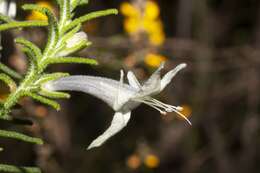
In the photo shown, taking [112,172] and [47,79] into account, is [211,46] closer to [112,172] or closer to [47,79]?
[112,172]

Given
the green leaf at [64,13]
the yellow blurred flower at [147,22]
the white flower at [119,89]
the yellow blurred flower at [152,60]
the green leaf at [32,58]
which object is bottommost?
the yellow blurred flower at [152,60]

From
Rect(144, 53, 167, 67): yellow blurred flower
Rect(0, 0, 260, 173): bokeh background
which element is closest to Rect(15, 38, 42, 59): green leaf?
Rect(144, 53, 167, 67): yellow blurred flower

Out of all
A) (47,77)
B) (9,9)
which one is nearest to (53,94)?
(47,77)

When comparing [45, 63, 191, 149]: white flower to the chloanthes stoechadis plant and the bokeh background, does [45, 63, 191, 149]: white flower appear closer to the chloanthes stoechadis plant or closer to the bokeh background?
the chloanthes stoechadis plant

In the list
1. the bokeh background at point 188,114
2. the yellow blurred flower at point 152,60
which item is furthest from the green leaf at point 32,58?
the bokeh background at point 188,114

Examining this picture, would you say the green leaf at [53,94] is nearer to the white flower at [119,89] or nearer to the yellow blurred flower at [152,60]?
the white flower at [119,89]

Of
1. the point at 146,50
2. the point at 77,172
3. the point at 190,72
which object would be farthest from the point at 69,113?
the point at 146,50

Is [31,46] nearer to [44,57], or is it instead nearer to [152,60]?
[44,57]

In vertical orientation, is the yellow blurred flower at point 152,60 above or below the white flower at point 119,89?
below
